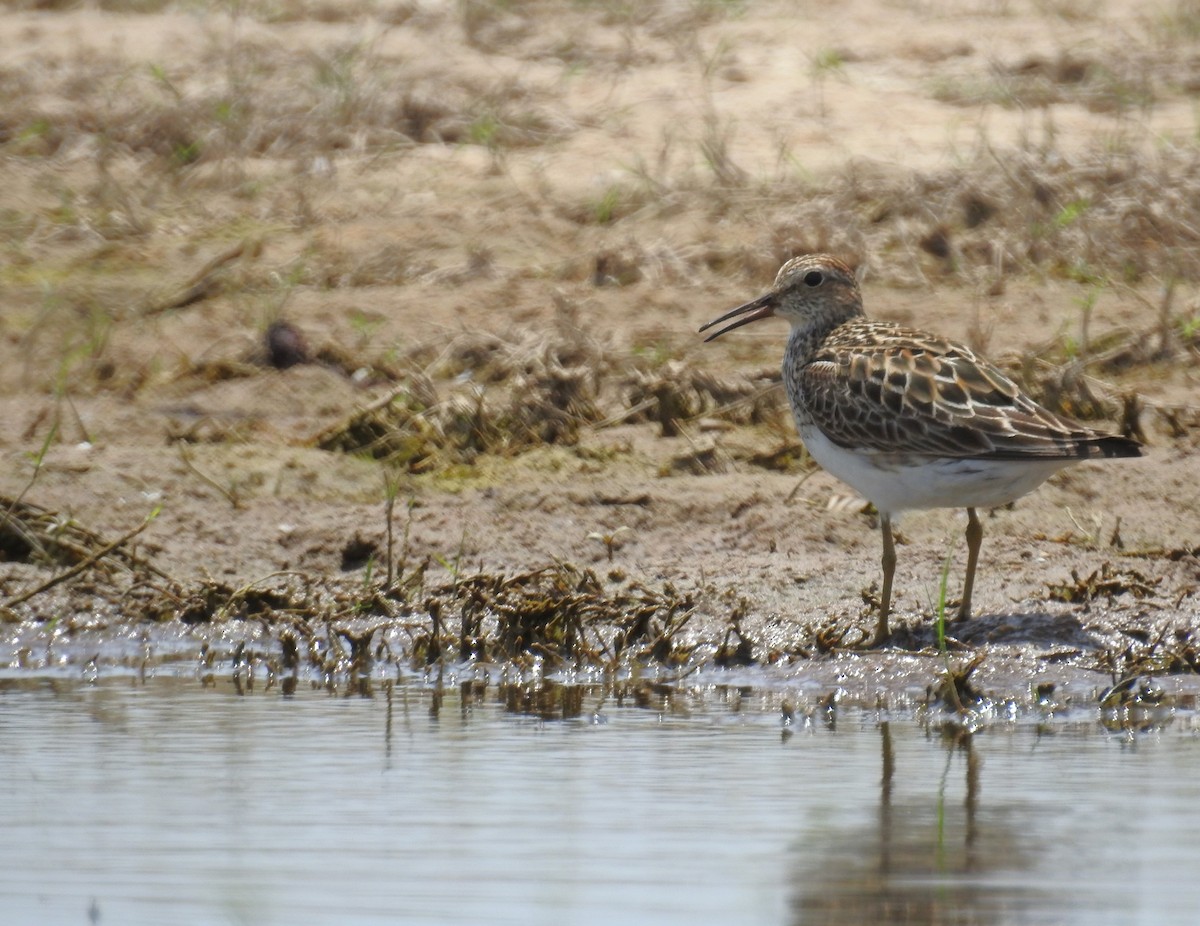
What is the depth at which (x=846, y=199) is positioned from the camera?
10.8 meters

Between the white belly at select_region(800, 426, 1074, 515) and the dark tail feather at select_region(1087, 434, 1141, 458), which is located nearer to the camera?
the dark tail feather at select_region(1087, 434, 1141, 458)

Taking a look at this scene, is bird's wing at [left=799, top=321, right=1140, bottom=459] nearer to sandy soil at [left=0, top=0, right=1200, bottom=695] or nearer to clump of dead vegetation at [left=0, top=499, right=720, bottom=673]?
sandy soil at [left=0, top=0, right=1200, bottom=695]

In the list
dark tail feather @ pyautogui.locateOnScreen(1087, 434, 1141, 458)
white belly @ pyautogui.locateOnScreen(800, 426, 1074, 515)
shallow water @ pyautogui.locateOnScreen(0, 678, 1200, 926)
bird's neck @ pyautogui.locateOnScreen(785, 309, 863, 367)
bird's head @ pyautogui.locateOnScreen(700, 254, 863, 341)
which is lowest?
shallow water @ pyautogui.locateOnScreen(0, 678, 1200, 926)

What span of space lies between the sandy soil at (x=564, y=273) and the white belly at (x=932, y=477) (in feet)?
1.47

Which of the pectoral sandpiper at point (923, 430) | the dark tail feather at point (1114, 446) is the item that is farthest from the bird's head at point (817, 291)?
the dark tail feather at point (1114, 446)

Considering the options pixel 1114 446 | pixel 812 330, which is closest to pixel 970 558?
pixel 1114 446

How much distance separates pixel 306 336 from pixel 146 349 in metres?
0.75

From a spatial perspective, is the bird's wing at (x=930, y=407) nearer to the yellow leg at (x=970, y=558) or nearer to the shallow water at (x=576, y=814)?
the yellow leg at (x=970, y=558)

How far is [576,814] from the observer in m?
5.05

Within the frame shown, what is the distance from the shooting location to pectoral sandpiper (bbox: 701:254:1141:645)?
21.2ft

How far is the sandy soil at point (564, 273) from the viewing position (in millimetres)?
7816

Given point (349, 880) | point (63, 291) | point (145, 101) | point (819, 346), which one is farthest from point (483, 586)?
point (145, 101)

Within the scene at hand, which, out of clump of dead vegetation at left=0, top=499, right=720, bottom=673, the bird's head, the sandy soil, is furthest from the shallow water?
the bird's head

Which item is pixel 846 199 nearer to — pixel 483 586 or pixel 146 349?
pixel 146 349
